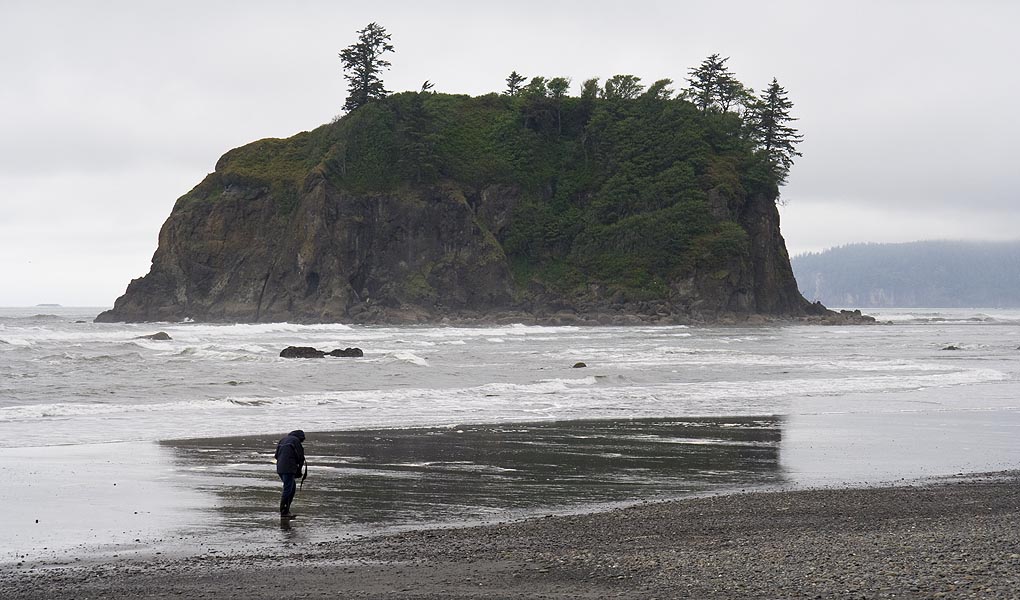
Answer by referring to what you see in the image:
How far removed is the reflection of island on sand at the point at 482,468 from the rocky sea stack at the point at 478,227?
74841 mm

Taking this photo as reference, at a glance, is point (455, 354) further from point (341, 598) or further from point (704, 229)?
point (704, 229)

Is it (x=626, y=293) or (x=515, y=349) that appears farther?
(x=626, y=293)

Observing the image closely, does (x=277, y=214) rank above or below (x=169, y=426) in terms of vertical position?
above

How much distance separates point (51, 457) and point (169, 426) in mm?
4578

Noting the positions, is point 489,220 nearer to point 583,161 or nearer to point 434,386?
point 583,161

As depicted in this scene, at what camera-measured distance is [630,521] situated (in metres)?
10.6

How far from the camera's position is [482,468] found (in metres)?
14.7

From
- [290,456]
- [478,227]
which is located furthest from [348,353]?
[478,227]

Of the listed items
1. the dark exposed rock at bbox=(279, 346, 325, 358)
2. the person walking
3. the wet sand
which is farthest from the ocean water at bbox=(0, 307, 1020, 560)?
the dark exposed rock at bbox=(279, 346, 325, 358)

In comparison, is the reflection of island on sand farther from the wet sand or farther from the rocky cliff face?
the rocky cliff face

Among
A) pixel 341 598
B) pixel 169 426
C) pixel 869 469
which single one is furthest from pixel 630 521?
pixel 169 426

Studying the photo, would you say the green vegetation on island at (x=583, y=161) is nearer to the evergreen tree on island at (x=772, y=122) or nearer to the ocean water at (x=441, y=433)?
the evergreen tree on island at (x=772, y=122)

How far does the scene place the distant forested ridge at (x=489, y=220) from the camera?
323ft

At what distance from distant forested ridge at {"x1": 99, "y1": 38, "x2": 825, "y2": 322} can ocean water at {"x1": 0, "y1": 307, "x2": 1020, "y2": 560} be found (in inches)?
2294
